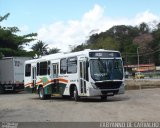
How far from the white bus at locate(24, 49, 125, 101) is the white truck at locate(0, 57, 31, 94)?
535 inches

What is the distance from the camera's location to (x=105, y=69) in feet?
80.2

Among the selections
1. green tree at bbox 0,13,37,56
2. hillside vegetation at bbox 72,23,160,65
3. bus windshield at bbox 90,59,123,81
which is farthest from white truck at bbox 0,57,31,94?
hillside vegetation at bbox 72,23,160,65

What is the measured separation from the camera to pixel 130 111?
1780 centimetres

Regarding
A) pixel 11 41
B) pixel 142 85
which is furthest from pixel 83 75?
pixel 11 41

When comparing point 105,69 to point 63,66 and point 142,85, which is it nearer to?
point 63,66

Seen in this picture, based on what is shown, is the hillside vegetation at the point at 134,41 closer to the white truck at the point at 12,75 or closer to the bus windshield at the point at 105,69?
the white truck at the point at 12,75

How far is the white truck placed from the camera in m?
41.7

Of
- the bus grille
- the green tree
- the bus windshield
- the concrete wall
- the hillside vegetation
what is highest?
the hillside vegetation

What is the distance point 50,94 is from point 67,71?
2.97 m

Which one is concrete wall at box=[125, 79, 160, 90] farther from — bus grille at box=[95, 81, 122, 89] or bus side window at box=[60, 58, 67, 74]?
bus grille at box=[95, 81, 122, 89]

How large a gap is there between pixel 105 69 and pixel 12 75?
19.1 meters

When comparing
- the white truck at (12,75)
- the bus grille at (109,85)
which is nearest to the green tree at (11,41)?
the white truck at (12,75)

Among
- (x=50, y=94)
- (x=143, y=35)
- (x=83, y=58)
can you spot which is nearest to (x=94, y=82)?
(x=83, y=58)

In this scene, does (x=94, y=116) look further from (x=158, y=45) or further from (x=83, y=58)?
(x=158, y=45)
